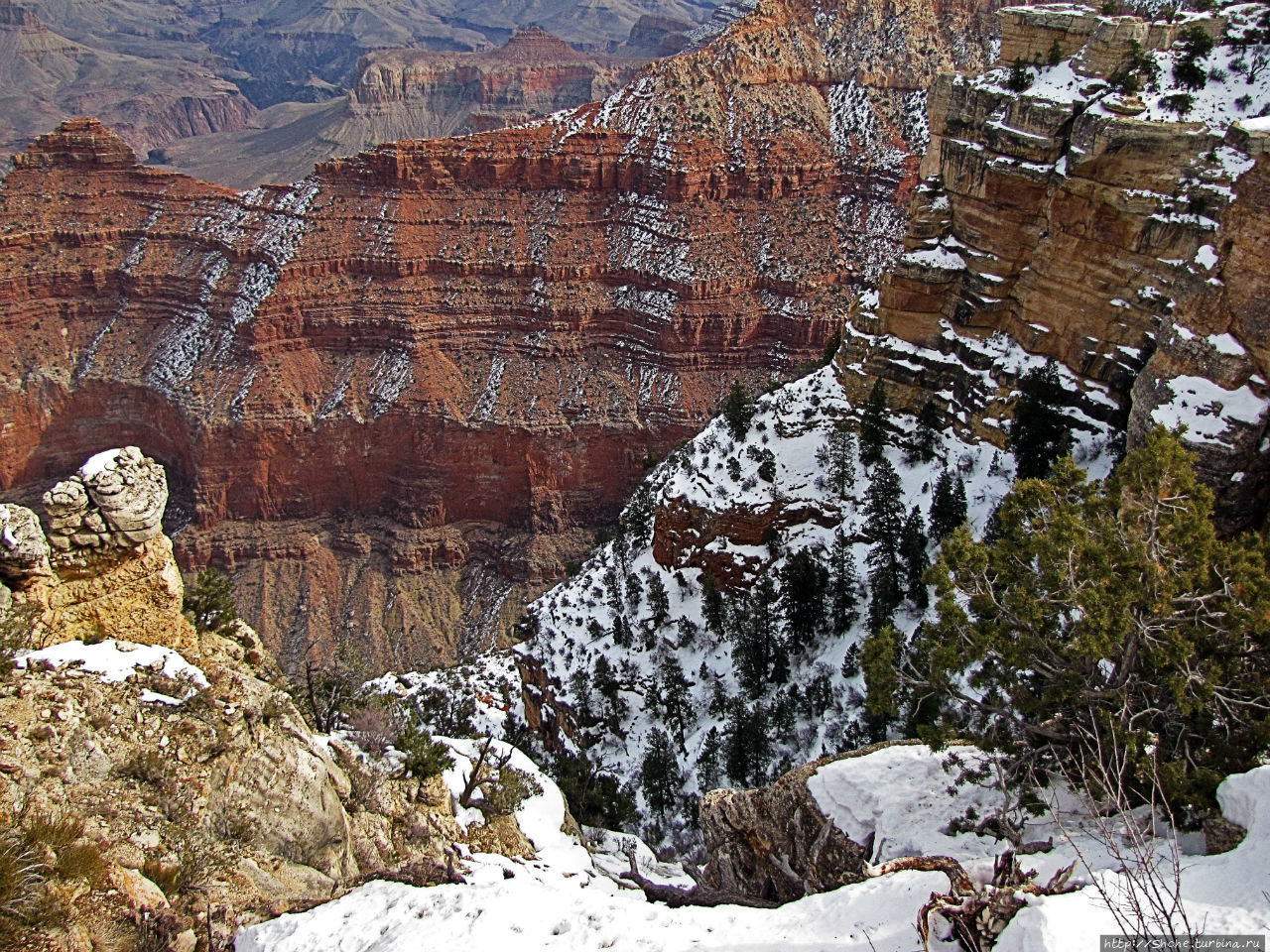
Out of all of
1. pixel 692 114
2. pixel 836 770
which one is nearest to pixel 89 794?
pixel 836 770

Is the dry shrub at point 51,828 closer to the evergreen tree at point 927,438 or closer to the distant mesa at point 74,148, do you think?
the evergreen tree at point 927,438

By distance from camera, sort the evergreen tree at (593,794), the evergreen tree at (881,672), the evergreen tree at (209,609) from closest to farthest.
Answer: the evergreen tree at (881,672), the evergreen tree at (209,609), the evergreen tree at (593,794)

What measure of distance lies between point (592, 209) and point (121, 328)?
40716 millimetres

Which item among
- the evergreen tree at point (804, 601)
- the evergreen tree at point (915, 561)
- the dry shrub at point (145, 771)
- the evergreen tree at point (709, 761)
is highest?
the dry shrub at point (145, 771)

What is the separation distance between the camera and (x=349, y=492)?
73500 millimetres

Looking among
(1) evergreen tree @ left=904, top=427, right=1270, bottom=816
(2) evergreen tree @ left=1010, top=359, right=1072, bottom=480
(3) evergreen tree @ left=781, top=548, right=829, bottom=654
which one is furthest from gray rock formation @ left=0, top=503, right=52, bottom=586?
(2) evergreen tree @ left=1010, top=359, right=1072, bottom=480

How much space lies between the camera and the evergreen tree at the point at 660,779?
109ft

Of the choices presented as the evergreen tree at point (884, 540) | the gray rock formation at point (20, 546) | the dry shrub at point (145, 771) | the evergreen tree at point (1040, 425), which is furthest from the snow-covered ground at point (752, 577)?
the gray rock formation at point (20, 546)

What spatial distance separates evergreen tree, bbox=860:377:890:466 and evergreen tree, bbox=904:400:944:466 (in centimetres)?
127

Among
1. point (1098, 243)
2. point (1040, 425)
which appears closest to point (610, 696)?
point (1040, 425)

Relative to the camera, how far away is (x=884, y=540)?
36219mm

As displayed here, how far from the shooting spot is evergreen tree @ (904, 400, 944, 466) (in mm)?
38781

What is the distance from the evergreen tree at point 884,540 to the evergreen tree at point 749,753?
18.5ft

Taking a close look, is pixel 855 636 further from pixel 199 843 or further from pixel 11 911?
pixel 11 911
